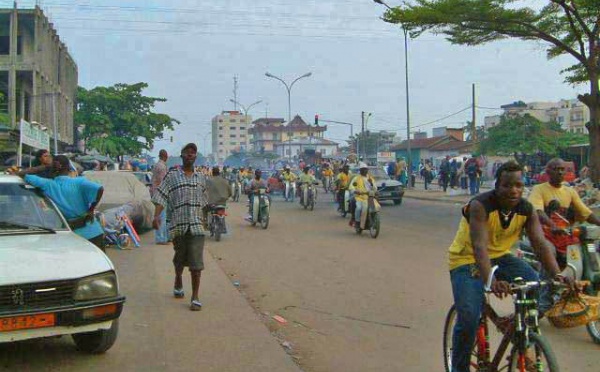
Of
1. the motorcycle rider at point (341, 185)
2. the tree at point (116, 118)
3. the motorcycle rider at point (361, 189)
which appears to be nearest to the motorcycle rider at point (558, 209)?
the motorcycle rider at point (361, 189)

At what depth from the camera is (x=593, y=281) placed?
6250 mm

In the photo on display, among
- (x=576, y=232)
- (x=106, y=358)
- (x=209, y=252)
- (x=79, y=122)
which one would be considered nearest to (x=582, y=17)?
(x=209, y=252)

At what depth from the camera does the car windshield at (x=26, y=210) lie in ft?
20.2

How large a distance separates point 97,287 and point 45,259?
1.46 ft

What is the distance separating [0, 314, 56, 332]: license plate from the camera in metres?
4.77

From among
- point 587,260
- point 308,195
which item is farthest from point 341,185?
point 587,260

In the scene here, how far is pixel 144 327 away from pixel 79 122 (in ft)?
159

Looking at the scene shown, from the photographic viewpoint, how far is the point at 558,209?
695 cm

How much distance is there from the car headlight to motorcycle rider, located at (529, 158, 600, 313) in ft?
13.3

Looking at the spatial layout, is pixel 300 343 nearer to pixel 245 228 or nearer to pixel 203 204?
pixel 203 204

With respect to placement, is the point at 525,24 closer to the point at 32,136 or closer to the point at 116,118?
the point at 32,136

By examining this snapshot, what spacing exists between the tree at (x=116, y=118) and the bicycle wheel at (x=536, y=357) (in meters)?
48.3

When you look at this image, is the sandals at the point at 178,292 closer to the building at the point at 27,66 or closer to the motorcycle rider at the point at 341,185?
the motorcycle rider at the point at 341,185

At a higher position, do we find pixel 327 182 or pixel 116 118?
pixel 116 118
